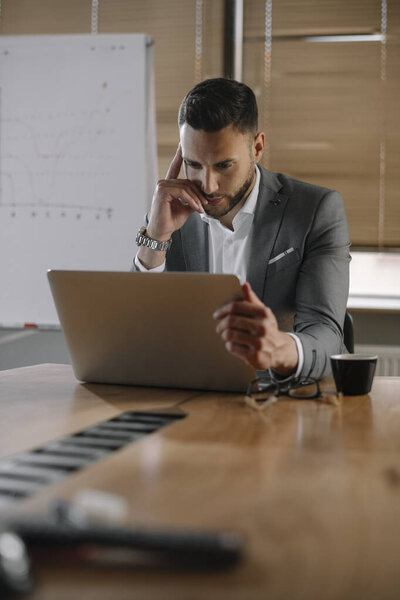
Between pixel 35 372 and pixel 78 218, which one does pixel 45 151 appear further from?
pixel 35 372

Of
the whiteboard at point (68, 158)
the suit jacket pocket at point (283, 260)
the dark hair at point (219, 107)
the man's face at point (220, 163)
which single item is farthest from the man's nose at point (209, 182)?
the whiteboard at point (68, 158)

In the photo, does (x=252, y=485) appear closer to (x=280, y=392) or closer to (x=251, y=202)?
(x=280, y=392)

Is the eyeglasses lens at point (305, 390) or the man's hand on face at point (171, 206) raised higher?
the man's hand on face at point (171, 206)

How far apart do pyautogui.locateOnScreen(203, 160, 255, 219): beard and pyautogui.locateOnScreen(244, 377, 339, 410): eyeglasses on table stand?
0.69m

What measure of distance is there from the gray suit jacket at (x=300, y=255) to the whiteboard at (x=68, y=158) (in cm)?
108

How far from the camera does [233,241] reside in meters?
2.00

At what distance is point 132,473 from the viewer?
71 cm

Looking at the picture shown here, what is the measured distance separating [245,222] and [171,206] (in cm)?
24

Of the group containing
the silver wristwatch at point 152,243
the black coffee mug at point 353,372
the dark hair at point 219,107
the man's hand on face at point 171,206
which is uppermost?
the dark hair at point 219,107

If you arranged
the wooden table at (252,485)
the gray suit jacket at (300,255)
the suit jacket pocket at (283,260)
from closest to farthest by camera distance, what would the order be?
the wooden table at (252,485) → the gray suit jacket at (300,255) → the suit jacket pocket at (283,260)

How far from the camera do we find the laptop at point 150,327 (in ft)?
3.73

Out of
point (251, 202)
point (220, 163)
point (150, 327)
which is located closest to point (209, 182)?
point (220, 163)

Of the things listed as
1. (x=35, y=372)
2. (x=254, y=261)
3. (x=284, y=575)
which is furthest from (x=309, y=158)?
(x=284, y=575)

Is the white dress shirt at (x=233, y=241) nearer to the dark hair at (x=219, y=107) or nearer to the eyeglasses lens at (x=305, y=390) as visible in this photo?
the dark hair at (x=219, y=107)
